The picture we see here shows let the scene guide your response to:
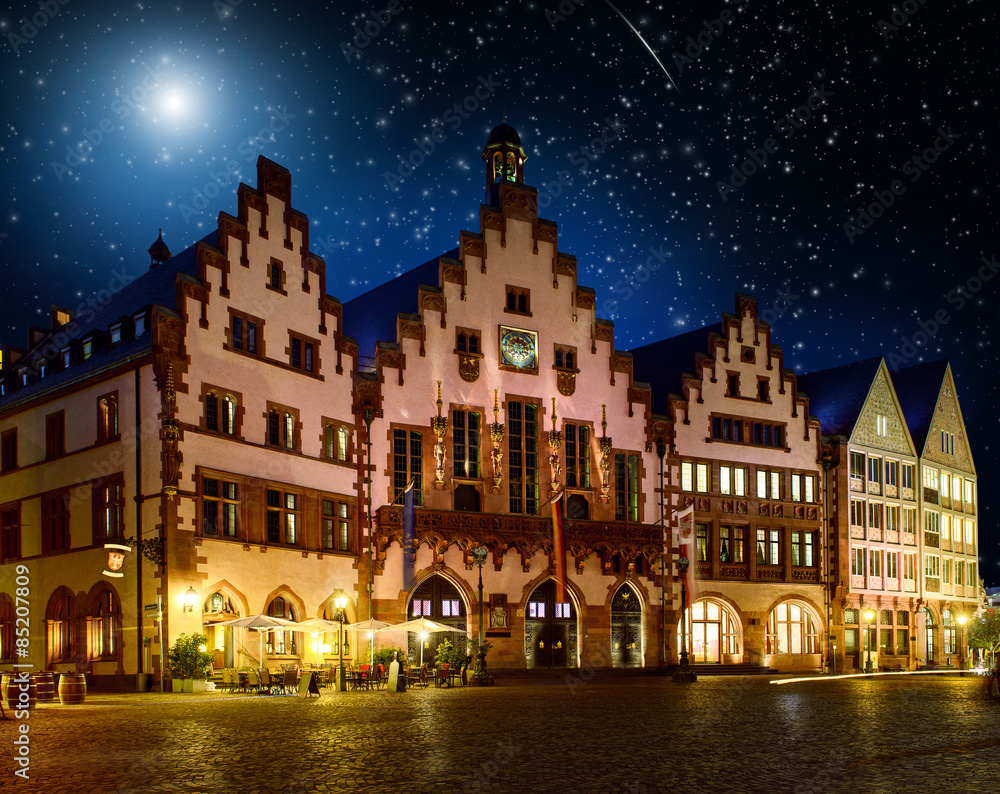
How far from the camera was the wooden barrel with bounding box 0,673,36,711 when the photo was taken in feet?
96.2

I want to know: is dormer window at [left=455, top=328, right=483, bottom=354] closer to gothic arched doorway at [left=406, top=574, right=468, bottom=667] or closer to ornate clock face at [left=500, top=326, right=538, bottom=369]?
ornate clock face at [left=500, top=326, right=538, bottom=369]

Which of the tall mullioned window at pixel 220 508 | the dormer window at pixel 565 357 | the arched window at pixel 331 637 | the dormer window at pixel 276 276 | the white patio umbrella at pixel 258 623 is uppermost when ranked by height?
the dormer window at pixel 276 276

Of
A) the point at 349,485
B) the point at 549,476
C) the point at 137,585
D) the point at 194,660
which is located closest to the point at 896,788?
the point at 194,660

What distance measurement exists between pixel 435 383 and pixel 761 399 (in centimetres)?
2229

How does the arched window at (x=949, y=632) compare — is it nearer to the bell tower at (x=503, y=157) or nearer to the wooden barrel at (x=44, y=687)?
the bell tower at (x=503, y=157)

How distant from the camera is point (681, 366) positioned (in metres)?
69.6

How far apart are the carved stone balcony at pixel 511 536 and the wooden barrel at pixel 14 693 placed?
2319 cm

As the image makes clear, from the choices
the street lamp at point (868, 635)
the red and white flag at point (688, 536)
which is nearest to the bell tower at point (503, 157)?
the red and white flag at point (688, 536)

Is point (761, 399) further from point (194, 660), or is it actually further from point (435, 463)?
point (194, 660)

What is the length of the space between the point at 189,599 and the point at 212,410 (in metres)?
7.45

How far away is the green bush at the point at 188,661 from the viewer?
4081 centimetres

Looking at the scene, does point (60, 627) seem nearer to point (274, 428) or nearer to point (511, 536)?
point (274, 428)

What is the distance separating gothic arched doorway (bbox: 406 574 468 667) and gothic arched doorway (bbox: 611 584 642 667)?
900 centimetres

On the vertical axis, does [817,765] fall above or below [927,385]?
below
